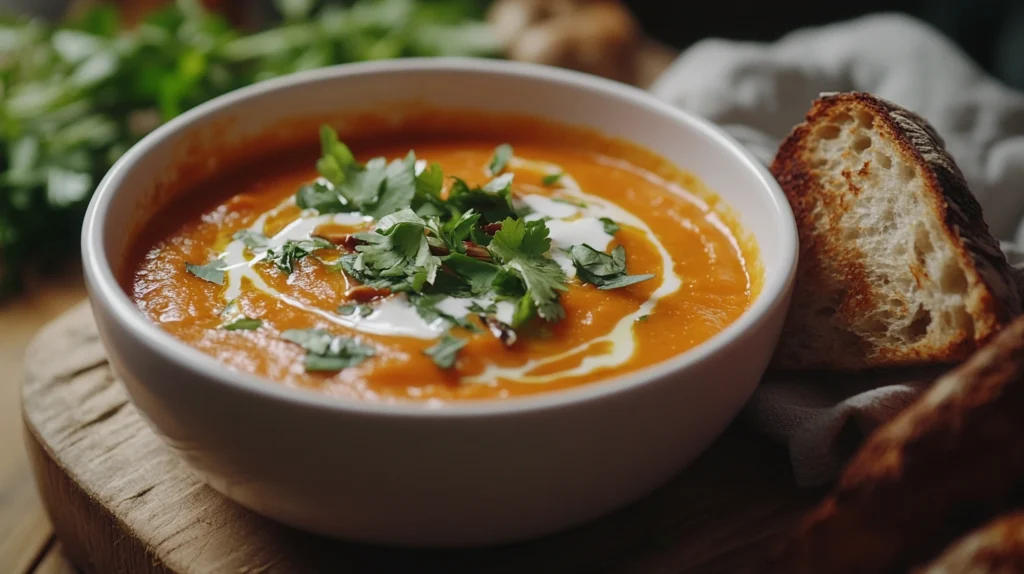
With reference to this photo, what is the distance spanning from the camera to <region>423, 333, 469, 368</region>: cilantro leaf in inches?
80.7

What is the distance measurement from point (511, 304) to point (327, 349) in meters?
0.42

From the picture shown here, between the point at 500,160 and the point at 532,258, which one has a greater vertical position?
the point at 532,258

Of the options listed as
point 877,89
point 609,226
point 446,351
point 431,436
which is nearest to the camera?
point 431,436

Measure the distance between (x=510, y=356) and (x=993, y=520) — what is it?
0.95 metres

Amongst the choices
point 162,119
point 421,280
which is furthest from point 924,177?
point 162,119

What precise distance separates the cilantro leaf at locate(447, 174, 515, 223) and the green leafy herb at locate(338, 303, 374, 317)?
45cm

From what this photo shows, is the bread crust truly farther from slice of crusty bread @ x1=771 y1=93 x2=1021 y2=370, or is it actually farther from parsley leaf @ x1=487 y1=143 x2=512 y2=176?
parsley leaf @ x1=487 y1=143 x2=512 y2=176

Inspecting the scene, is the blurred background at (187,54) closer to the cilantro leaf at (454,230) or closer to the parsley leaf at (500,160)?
the parsley leaf at (500,160)

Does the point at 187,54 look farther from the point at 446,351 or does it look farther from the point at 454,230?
the point at 446,351

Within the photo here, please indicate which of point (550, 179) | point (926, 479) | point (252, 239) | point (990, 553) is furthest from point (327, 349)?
point (990, 553)

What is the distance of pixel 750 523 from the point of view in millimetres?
2117

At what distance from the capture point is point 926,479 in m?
1.70

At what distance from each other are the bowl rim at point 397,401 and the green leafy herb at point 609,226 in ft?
1.22

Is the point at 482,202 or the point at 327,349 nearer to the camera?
the point at 327,349
